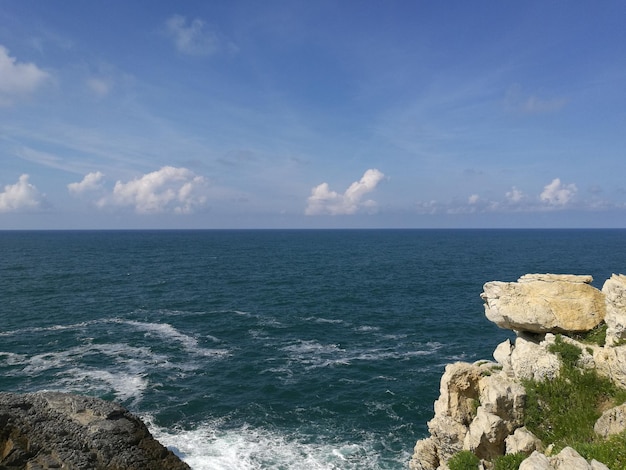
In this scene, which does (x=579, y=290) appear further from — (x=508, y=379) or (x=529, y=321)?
(x=508, y=379)

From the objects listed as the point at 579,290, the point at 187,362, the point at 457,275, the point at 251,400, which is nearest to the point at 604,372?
the point at 579,290

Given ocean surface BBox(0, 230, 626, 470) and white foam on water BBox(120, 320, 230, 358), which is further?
white foam on water BBox(120, 320, 230, 358)

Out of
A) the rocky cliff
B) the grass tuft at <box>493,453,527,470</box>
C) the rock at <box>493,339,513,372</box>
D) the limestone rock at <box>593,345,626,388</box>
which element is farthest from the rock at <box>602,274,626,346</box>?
the grass tuft at <box>493,453,527,470</box>

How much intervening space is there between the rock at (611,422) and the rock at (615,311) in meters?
5.58

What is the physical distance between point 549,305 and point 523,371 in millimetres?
6219

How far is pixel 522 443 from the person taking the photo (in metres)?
20.2

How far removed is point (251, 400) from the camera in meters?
39.8

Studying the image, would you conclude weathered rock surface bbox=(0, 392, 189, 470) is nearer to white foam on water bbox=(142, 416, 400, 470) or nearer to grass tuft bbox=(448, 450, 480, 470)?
white foam on water bbox=(142, 416, 400, 470)

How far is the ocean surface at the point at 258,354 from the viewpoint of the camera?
1323 inches

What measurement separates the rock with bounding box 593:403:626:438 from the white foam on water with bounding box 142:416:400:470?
47.0ft

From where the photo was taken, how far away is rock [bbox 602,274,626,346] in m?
24.5

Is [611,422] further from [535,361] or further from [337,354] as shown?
[337,354]

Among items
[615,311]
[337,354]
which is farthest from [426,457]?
[337,354]

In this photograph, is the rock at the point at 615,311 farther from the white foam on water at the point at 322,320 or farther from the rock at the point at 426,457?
the white foam on water at the point at 322,320
